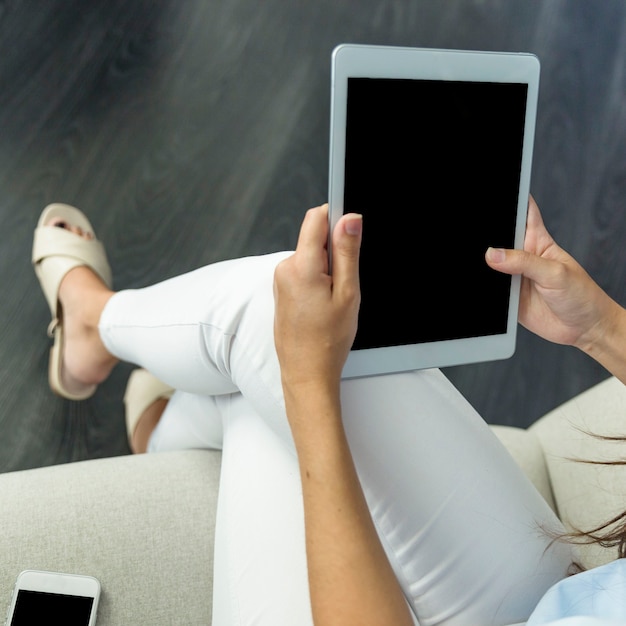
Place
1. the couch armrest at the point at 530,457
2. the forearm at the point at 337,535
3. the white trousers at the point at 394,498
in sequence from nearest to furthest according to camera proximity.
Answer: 1. the forearm at the point at 337,535
2. the white trousers at the point at 394,498
3. the couch armrest at the point at 530,457

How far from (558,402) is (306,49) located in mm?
848

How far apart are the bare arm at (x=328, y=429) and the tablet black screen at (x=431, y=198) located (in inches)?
1.8

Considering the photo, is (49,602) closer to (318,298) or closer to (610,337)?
(318,298)

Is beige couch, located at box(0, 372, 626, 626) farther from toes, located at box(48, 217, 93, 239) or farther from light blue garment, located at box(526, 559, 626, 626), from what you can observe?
toes, located at box(48, 217, 93, 239)

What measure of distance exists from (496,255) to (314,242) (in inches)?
7.6

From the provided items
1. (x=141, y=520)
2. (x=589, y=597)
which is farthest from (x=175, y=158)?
(x=589, y=597)

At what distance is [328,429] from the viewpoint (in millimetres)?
589

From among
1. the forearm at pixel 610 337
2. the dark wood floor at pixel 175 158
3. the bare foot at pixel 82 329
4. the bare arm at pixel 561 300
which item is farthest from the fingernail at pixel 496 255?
the dark wood floor at pixel 175 158

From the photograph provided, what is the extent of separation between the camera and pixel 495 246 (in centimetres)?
71

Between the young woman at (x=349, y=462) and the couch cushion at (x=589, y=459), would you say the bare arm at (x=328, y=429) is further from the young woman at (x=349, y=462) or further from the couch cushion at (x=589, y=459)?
the couch cushion at (x=589, y=459)

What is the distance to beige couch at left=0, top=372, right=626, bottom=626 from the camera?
2.40ft

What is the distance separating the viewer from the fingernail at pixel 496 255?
69 centimetres

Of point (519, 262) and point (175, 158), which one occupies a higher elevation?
point (175, 158)

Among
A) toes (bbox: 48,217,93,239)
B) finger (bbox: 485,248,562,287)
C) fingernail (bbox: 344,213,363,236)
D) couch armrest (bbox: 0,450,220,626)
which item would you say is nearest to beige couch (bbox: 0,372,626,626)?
couch armrest (bbox: 0,450,220,626)
